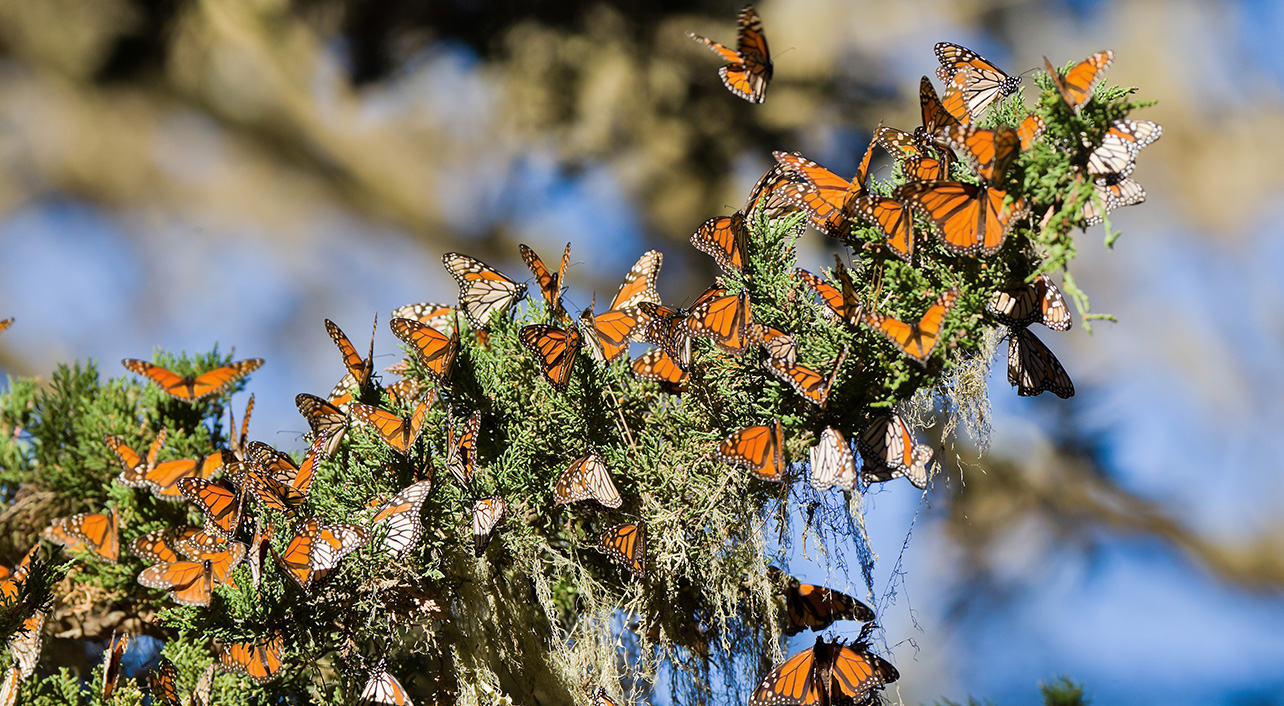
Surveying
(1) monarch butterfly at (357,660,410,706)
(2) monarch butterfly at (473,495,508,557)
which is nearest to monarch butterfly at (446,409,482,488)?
(2) monarch butterfly at (473,495,508,557)

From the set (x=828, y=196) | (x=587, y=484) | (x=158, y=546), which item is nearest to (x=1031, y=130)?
(x=828, y=196)

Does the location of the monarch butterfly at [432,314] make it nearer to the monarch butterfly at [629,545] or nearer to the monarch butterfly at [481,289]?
the monarch butterfly at [481,289]

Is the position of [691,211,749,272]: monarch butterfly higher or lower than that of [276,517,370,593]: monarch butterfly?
higher

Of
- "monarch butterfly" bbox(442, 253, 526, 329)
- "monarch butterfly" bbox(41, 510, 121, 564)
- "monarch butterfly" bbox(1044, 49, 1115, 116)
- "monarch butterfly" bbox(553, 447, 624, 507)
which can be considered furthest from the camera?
"monarch butterfly" bbox(41, 510, 121, 564)

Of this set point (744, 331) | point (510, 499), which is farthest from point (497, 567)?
point (744, 331)

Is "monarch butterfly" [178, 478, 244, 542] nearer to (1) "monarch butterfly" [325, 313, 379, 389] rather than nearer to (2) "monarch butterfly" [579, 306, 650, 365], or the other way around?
(1) "monarch butterfly" [325, 313, 379, 389]

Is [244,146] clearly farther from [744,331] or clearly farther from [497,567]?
[744,331]
